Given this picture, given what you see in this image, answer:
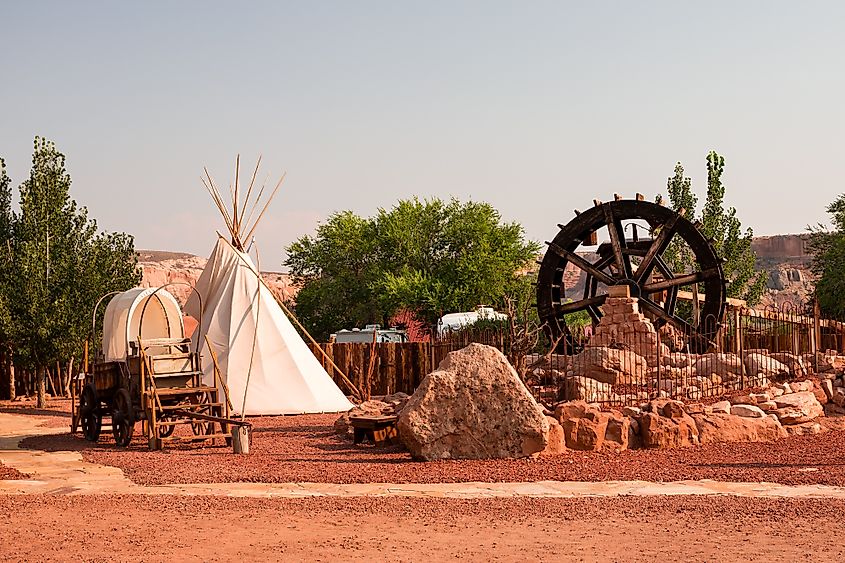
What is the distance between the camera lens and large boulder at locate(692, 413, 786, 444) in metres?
13.1

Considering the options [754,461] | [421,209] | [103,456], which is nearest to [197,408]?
[103,456]

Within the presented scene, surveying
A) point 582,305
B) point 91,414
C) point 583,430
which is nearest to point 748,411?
point 583,430

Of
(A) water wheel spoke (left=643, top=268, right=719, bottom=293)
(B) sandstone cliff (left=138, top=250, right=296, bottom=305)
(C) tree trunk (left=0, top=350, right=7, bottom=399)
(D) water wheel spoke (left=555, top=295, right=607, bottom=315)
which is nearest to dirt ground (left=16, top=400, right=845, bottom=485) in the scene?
(A) water wheel spoke (left=643, top=268, right=719, bottom=293)

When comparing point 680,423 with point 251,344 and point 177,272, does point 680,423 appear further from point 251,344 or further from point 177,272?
point 177,272

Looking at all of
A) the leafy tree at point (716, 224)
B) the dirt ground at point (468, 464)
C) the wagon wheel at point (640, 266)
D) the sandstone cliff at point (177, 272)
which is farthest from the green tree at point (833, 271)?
the sandstone cliff at point (177, 272)

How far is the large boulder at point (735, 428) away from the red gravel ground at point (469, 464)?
0.66 ft

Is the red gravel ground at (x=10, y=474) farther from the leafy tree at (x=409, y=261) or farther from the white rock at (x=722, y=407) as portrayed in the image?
the leafy tree at (x=409, y=261)

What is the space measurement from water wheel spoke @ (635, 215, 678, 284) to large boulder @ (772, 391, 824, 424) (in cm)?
537

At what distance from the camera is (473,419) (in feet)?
39.6

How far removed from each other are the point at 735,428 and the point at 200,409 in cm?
741

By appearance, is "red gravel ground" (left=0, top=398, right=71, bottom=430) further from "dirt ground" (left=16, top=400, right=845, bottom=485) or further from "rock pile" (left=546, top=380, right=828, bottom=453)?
"rock pile" (left=546, top=380, right=828, bottom=453)

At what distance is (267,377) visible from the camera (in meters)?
19.1

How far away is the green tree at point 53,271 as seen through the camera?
2348 cm

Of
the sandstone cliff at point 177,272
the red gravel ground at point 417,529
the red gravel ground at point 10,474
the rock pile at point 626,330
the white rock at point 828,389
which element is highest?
the sandstone cliff at point 177,272
